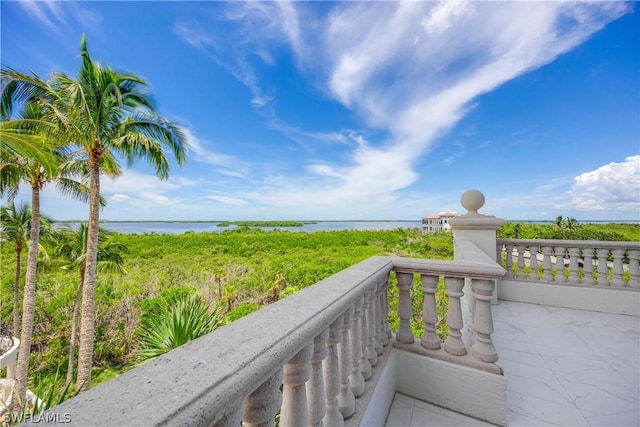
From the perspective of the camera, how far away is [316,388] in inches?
39.0

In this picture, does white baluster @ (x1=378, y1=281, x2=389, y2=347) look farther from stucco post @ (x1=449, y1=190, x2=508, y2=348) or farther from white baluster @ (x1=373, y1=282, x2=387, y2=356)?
stucco post @ (x1=449, y1=190, x2=508, y2=348)

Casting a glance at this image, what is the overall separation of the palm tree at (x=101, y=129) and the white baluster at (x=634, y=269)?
35.4 ft

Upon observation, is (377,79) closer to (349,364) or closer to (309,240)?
(349,364)

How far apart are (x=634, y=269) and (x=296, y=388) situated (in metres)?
5.06

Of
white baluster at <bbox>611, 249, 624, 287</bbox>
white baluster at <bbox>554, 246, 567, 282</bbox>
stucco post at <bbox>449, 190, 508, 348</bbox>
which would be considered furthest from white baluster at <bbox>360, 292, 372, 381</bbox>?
white baluster at <bbox>611, 249, 624, 287</bbox>

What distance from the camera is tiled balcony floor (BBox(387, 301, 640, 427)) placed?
174 cm

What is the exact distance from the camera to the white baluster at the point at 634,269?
3.38 m

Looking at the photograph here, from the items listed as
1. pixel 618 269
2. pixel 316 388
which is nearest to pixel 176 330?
pixel 316 388

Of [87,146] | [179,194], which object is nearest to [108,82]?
[87,146]

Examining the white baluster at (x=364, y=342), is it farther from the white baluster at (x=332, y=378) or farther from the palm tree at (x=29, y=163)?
the palm tree at (x=29, y=163)

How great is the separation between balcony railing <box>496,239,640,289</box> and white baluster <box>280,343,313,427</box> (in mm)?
4243

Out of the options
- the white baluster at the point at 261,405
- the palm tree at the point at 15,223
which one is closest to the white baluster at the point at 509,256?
the white baluster at the point at 261,405

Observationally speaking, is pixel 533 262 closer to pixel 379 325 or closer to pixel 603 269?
pixel 603 269

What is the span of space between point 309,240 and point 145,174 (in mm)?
25300
